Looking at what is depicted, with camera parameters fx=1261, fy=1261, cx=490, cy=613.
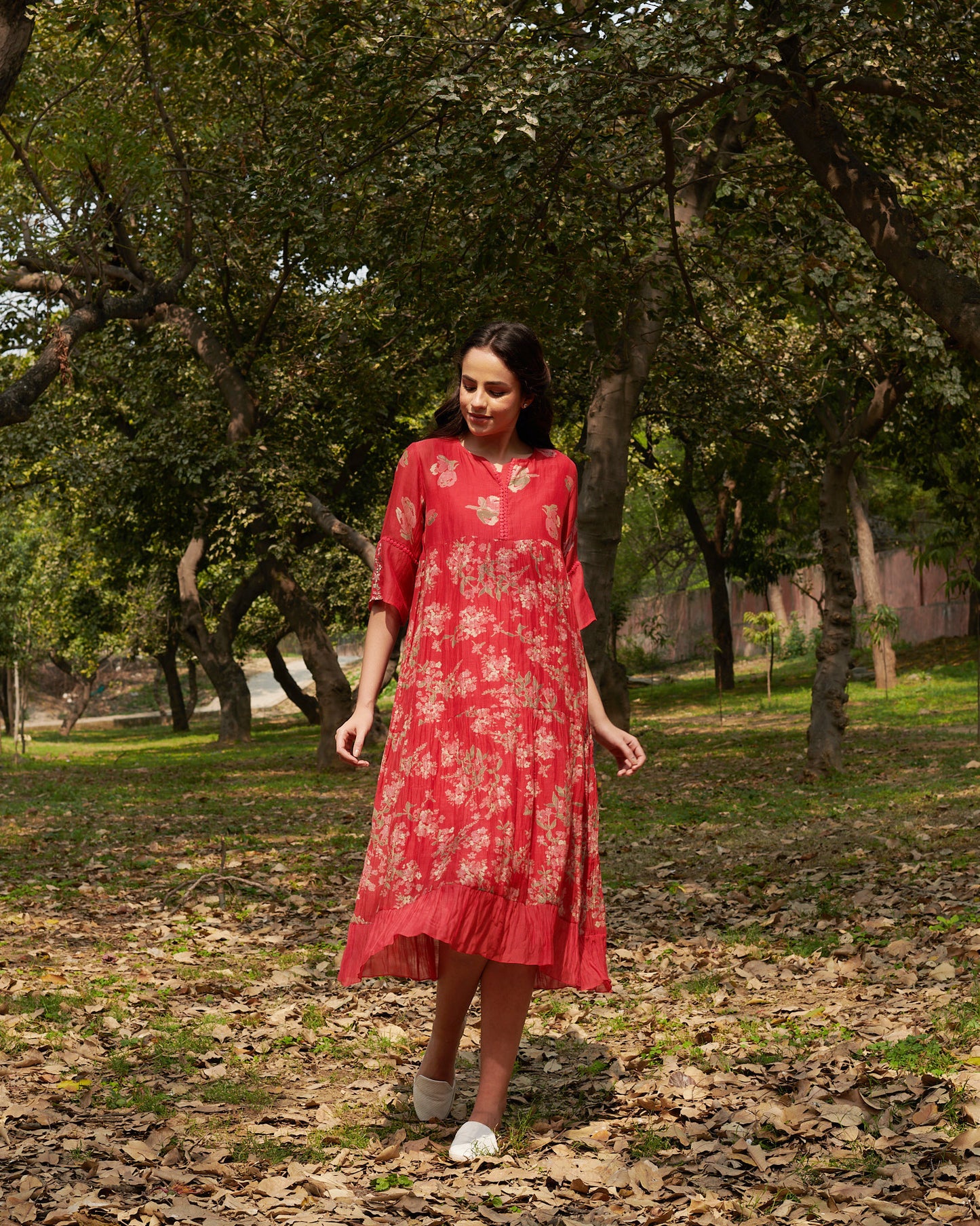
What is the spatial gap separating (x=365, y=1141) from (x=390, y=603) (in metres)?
1.63

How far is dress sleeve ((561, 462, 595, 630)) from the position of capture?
3934mm

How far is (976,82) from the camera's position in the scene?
7.51 meters

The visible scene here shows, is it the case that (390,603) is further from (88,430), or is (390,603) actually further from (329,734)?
(88,430)

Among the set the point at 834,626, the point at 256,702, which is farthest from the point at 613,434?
the point at 256,702

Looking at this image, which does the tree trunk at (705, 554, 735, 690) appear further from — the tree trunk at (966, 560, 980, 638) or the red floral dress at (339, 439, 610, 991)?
the red floral dress at (339, 439, 610, 991)

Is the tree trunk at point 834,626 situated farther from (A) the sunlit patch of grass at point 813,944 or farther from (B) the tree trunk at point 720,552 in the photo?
(B) the tree trunk at point 720,552

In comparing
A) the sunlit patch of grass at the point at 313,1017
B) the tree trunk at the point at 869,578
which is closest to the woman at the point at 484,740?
the sunlit patch of grass at the point at 313,1017

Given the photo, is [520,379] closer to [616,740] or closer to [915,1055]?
[616,740]

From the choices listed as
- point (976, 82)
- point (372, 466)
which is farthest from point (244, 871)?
point (372, 466)

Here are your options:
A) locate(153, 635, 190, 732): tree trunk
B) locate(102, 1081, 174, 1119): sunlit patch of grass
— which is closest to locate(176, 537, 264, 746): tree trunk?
locate(153, 635, 190, 732): tree trunk

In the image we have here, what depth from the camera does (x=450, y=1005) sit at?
3.80 m

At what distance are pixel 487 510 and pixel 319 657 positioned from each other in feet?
47.0

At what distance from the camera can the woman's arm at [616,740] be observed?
3.81 metres

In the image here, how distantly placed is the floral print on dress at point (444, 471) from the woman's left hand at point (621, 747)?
876 mm
